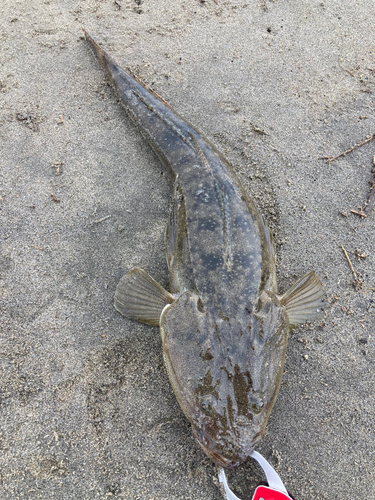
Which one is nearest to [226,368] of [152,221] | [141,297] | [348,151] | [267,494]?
[267,494]

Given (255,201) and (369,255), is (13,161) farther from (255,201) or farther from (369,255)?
(369,255)

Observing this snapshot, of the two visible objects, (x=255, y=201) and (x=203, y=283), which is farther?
(x=255, y=201)

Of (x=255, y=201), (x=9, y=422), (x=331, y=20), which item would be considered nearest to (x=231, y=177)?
(x=255, y=201)

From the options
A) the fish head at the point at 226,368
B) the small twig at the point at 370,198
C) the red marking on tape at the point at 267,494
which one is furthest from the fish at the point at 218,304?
the small twig at the point at 370,198

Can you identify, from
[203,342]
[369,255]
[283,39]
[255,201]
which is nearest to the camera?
[203,342]

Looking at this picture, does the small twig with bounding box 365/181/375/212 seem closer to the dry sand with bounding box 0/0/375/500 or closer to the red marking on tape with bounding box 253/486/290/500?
the dry sand with bounding box 0/0/375/500

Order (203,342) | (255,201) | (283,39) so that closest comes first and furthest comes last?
(203,342) < (255,201) < (283,39)

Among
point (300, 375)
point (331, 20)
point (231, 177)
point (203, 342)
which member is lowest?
point (300, 375)
